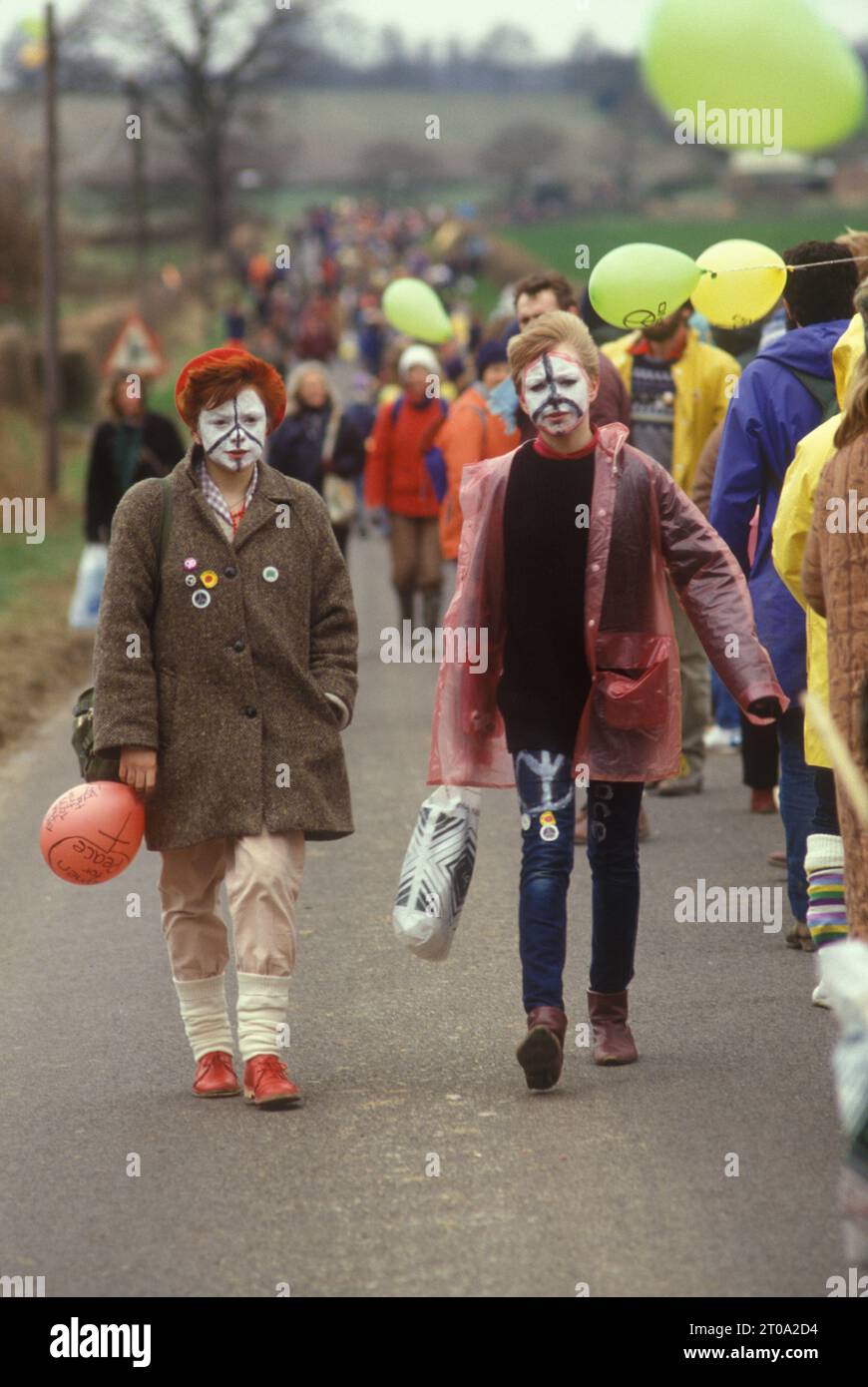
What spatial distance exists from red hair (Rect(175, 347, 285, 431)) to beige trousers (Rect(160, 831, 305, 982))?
1.08 metres

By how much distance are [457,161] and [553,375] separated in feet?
490

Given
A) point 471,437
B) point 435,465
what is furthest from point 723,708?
point 435,465

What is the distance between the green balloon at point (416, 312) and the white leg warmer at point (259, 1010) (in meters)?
7.73

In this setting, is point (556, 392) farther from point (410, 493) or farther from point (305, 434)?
point (410, 493)

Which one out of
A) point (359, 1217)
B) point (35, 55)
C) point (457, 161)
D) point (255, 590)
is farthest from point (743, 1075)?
point (457, 161)

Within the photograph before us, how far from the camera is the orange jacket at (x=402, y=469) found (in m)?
14.4

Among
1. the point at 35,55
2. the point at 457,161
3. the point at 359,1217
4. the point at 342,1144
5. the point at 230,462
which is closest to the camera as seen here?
the point at 359,1217

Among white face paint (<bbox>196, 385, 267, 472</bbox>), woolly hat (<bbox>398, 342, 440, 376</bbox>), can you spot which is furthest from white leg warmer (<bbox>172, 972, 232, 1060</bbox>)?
woolly hat (<bbox>398, 342, 440, 376</bbox>)

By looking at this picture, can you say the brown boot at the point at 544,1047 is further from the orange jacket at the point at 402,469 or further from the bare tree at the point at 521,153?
the bare tree at the point at 521,153

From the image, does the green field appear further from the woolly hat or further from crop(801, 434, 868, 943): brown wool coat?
crop(801, 434, 868, 943): brown wool coat

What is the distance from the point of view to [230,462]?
577 cm

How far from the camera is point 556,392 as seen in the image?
573cm

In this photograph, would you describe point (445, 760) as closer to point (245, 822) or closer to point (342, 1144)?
point (245, 822)

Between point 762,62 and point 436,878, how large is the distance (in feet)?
7.29
